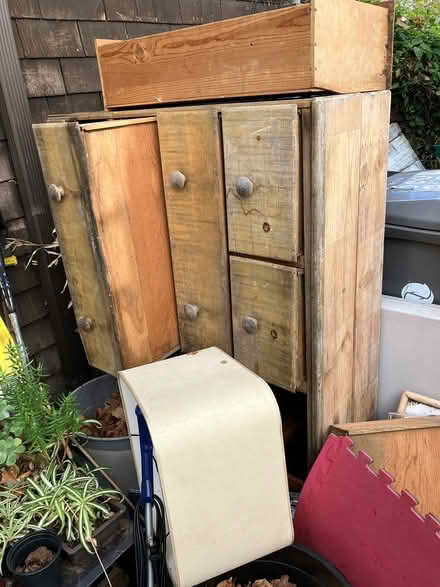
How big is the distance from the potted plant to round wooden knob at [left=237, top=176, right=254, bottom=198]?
0.92 m

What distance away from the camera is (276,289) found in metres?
1.47

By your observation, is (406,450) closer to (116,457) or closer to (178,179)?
(116,457)

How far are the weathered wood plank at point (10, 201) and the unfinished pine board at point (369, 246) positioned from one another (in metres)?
1.43

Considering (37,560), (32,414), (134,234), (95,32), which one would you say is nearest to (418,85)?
(95,32)

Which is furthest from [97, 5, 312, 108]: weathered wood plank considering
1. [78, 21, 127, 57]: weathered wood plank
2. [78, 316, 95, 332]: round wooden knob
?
[78, 316, 95, 332]: round wooden knob

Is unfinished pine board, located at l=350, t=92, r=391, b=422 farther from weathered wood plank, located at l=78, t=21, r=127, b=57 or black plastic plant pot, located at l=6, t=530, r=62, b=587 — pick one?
weathered wood plank, located at l=78, t=21, r=127, b=57

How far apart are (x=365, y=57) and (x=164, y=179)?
2.37 feet

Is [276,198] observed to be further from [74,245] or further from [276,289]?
[74,245]

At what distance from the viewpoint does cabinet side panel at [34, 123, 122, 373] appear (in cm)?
144

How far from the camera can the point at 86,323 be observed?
1744mm

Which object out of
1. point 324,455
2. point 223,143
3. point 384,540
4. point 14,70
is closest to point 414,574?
point 384,540

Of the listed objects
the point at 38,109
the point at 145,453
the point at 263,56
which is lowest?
the point at 145,453

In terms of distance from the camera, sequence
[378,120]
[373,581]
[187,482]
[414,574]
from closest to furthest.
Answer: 1. [187,482]
2. [414,574]
3. [373,581]
4. [378,120]

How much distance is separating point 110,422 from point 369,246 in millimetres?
1242
